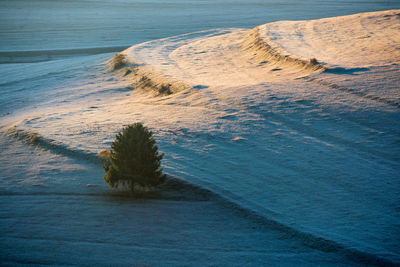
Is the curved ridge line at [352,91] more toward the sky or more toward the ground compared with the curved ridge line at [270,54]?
more toward the ground

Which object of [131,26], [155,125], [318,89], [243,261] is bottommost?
[243,261]

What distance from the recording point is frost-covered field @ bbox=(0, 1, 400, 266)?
2893mm

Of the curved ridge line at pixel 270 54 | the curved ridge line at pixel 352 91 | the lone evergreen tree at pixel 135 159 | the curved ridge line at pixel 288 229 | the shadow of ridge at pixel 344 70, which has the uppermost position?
the curved ridge line at pixel 270 54

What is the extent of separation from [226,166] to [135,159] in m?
1.02

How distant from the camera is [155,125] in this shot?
515 centimetres

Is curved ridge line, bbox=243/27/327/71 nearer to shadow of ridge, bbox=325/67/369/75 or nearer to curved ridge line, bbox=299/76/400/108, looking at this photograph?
shadow of ridge, bbox=325/67/369/75

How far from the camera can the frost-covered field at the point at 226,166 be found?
289cm

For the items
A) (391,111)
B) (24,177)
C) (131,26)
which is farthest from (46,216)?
(131,26)

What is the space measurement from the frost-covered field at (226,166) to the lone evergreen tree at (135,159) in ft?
0.65

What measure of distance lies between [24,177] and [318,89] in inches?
172

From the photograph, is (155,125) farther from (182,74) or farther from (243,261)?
(182,74)

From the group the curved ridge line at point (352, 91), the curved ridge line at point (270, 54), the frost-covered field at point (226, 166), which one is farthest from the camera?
the curved ridge line at point (270, 54)

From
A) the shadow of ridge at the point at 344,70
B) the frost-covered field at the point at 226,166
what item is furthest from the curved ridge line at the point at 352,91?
the shadow of ridge at the point at 344,70

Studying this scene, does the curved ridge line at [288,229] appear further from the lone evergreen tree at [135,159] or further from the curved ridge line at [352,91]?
the curved ridge line at [352,91]
